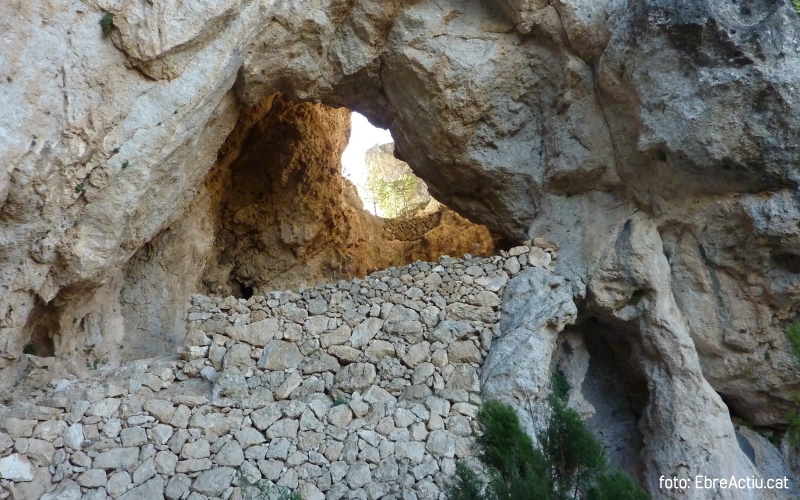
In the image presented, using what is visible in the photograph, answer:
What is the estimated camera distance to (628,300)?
712cm

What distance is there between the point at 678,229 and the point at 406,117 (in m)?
3.52

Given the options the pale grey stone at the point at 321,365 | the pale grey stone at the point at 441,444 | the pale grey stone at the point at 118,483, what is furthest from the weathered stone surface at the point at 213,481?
the pale grey stone at the point at 441,444

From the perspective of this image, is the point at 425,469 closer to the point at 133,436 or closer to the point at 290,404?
the point at 290,404

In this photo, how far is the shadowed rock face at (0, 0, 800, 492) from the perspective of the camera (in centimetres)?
595

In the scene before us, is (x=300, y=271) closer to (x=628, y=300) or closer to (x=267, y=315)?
(x=267, y=315)

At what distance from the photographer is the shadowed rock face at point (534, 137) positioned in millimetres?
5953

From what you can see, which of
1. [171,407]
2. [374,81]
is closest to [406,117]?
[374,81]

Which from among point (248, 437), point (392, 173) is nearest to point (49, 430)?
point (248, 437)

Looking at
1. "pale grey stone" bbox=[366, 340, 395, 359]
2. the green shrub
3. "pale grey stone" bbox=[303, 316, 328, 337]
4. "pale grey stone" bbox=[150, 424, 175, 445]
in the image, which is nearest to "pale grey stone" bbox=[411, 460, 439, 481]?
"pale grey stone" bbox=[366, 340, 395, 359]

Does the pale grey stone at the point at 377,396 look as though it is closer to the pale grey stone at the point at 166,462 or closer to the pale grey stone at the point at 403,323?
the pale grey stone at the point at 403,323

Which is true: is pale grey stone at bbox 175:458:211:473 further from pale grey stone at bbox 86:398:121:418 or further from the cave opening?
the cave opening

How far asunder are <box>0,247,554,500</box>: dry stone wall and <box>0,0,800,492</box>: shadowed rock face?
108 cm

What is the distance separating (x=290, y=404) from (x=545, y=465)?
2.71 m

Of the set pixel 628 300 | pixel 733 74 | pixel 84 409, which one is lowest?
pixel 84 409
